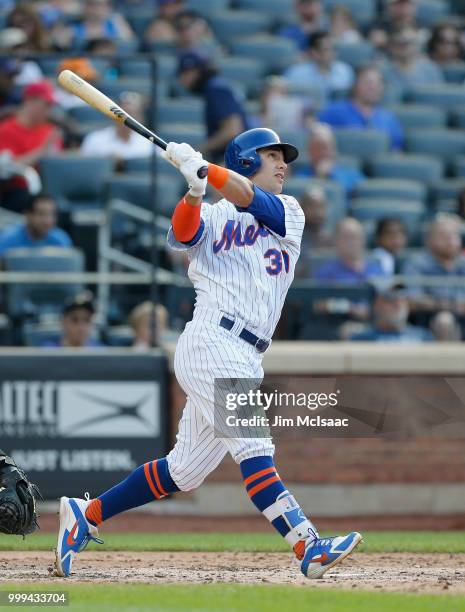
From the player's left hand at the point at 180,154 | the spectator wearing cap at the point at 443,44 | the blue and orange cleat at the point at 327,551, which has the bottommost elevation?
the blue and orange cleat at the point at 327,551

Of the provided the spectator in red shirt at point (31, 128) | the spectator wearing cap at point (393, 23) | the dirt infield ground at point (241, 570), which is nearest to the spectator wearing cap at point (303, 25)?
the spectator wearing cap at point (393, 23)

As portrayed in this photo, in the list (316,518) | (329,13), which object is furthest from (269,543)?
(329,13)

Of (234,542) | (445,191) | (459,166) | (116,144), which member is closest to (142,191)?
(116,144)

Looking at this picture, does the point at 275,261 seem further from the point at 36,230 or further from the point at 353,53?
the point at 353,53

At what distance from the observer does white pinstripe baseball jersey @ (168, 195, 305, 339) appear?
5.25 meters

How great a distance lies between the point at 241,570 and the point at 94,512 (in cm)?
71

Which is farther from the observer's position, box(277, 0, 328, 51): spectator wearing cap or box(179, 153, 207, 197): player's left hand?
box(277, 0, 328, 51): spectator wearing cap

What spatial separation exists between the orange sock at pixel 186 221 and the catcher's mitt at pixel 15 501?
1246 millimetres

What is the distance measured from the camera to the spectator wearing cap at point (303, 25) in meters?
13.1

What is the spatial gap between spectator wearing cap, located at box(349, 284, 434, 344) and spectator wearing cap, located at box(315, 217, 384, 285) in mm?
244

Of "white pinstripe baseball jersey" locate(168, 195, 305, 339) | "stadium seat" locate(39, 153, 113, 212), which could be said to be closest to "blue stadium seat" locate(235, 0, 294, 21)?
"stadium seat" locate(39, 153, 113, 212)

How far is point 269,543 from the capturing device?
734cm

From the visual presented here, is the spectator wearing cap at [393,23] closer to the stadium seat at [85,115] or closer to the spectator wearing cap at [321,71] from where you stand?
the spectator wearing cap at [321,71]

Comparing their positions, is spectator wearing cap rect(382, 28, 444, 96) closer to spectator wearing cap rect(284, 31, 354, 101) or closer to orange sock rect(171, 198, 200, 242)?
spectator wearing cap rect(284, 31, 354, 101)
